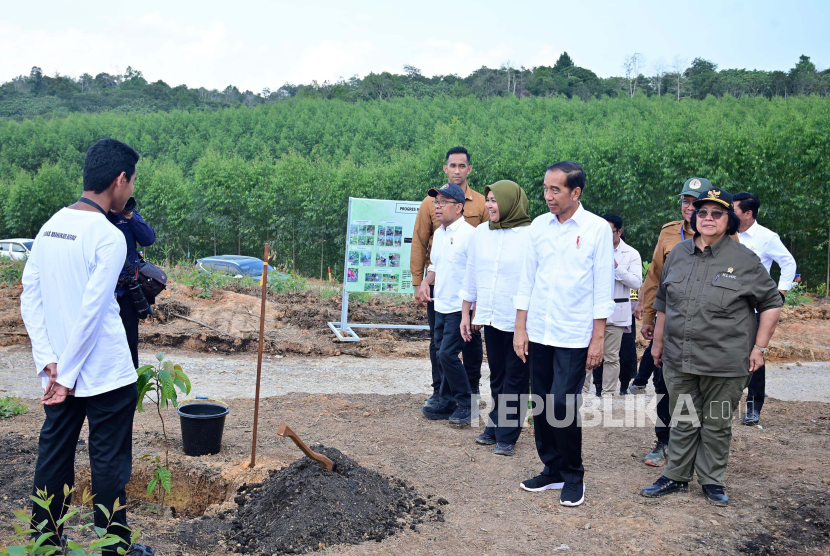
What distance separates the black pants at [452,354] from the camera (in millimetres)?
5281

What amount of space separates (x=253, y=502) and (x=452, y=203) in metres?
2.82

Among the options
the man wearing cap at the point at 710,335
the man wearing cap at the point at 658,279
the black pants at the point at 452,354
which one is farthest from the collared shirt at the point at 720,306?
the black pants at the point at 452,354

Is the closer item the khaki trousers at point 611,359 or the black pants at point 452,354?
the black pants at point 452,354

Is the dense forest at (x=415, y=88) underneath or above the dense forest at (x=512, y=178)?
above

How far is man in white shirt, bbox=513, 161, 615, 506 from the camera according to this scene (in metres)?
3.73

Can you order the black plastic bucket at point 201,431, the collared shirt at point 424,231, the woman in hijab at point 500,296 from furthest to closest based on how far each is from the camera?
the collared shirt at point 424,231 → the woman in hijab at point 500,296 → the black plastic bucket at point 201,431

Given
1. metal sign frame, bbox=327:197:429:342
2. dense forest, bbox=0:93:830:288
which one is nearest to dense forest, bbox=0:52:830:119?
dense forest, bbox=0:93:830:288

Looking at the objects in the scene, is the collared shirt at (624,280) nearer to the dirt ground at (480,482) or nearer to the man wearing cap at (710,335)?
the dirt ground at (480,482)

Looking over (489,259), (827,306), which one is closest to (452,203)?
(489,259)

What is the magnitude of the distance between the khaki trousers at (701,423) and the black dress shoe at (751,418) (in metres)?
1.91

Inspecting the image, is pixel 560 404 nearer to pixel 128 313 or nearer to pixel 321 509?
pixel 321 509

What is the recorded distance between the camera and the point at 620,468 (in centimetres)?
456

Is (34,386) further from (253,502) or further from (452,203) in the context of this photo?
(452,203)

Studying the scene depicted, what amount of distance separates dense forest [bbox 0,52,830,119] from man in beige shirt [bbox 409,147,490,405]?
61.3 metres
